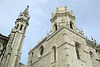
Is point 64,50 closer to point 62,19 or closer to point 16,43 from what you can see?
point 16,43

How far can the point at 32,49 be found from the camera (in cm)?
3012

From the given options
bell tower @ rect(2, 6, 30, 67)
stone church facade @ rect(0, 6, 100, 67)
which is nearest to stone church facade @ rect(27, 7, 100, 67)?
stone church facade @ rect(0, 6, 100, 67)

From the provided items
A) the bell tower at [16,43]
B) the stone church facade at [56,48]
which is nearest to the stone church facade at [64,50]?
the stone church facade at [56,48]

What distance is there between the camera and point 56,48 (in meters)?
21.2

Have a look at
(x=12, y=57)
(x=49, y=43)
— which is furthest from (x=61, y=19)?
(x=12, y=57)

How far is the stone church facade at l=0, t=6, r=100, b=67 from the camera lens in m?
17.6

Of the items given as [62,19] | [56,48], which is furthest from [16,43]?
[62,19]

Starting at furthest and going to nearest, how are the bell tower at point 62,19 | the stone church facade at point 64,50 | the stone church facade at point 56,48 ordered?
the bell tower at point 62,19
the stone church facade at point 64,50
the stone church facade at point 56,48

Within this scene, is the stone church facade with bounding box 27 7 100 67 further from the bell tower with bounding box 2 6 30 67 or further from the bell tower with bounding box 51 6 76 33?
the bell tower with bounding box 2 6 30 67

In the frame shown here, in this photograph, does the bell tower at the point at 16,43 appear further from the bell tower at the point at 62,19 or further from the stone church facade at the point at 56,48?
the bell tower at the point at 62,19

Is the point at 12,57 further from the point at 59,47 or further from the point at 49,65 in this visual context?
the point at 59,47

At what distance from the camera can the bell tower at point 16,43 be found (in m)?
16.8

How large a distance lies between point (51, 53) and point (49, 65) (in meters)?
2.44

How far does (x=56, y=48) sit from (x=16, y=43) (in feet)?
25.6
